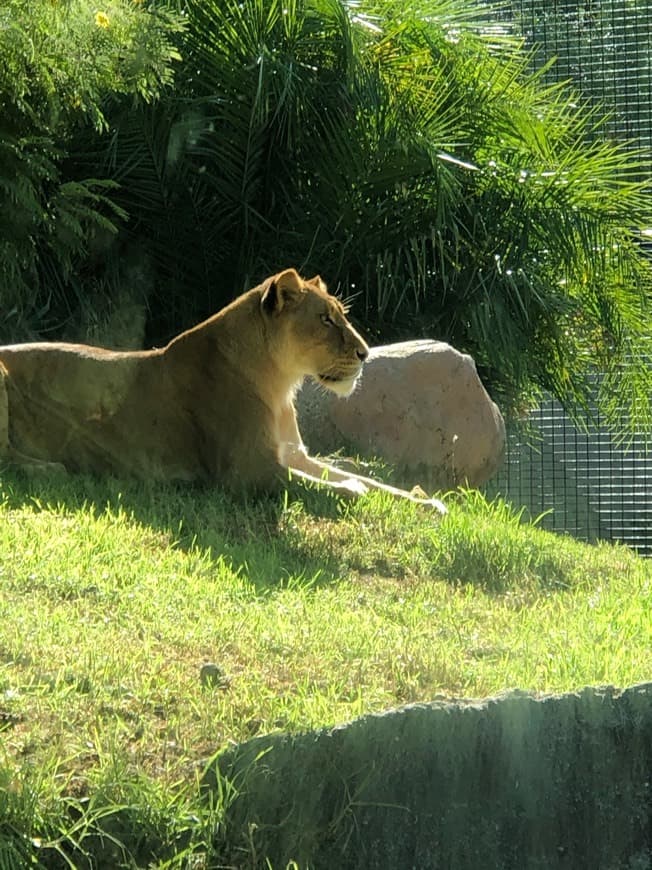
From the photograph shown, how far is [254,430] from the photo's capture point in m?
6.29

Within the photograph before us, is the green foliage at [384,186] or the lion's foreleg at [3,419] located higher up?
the green foliage at [384,186]

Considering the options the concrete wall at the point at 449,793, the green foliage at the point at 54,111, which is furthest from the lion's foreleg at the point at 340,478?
the concrete wall at the point at 449,793

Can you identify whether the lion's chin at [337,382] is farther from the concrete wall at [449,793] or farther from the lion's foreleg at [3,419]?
the concrete wall at [449,793]

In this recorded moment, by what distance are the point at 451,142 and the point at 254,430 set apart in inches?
140

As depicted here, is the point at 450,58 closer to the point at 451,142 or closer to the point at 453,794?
the point at 451,142

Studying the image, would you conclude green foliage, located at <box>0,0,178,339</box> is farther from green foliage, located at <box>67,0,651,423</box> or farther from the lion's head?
the lion's head

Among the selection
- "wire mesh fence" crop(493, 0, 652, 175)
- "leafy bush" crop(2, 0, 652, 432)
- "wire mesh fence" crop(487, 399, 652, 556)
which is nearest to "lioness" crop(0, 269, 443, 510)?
"leafy bush" crop(2, 0, 652, 432)

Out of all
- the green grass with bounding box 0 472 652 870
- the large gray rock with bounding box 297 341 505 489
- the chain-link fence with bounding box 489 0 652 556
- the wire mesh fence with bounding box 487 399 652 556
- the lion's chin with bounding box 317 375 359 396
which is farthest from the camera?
the chain-link fence with bounding box 489 0 652 556

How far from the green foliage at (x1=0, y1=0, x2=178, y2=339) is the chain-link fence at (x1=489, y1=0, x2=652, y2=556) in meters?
3.85

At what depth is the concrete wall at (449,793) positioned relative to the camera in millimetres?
3107

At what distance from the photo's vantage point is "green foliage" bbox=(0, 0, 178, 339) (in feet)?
13.4

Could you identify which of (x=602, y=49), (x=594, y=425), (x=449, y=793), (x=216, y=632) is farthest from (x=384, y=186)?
(x=449, y=793)

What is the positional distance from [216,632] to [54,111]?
1942mm

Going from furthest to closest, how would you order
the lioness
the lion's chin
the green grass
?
the lion's chin < the lioness < the green grass
